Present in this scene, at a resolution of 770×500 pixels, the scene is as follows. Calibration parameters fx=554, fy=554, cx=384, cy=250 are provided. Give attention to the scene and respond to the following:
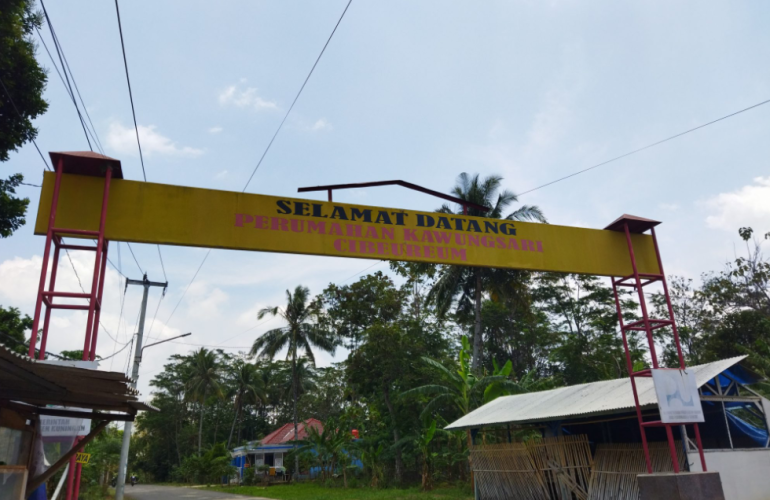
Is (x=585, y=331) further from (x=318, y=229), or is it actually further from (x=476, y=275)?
(x=318, y=229)

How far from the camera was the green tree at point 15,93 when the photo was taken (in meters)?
12.1

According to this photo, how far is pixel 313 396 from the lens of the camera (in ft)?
155

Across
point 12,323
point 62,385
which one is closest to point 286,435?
point 12,323

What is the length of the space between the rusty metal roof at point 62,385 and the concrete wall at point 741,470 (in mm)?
10697

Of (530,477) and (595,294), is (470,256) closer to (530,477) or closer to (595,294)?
(530,477)

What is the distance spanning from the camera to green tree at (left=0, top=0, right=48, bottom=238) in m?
12.1

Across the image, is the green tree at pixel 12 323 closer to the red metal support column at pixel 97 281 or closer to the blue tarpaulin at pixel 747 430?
the red metal support column at pixel 97 281

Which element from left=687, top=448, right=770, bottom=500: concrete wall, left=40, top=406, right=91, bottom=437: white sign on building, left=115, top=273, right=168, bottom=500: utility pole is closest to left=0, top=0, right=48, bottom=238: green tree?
left=115, top=273, right=168, bottom=500: utility pole

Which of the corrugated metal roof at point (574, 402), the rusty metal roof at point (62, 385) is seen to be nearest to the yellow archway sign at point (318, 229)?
the rusty metal roof at point (62, 385)

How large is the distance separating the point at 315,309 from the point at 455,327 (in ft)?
30.6

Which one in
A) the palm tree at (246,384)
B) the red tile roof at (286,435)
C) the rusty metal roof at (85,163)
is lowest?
the red tile roof at (286,435)

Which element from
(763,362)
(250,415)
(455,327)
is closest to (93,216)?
(763,362)

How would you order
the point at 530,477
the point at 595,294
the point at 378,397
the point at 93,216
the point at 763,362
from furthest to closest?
the point at 595,294
the point at 378,397
the point at 763,362
the point at 530,477
the point at 93,216

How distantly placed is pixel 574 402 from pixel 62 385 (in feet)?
40.3
